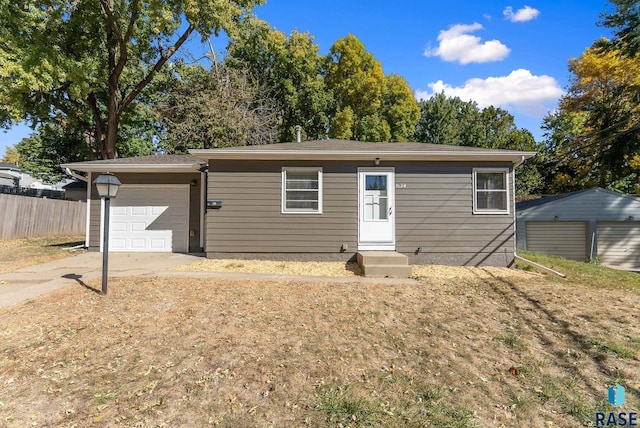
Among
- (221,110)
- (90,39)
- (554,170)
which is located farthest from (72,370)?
(554,170)

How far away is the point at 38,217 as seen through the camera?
1364 cm

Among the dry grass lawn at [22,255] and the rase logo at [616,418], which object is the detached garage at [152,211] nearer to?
the dry grass lawn at [22,255]

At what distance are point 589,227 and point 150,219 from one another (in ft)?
57.3

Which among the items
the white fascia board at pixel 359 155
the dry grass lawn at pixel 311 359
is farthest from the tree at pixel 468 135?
the dry grass lawn at pixel 311 359

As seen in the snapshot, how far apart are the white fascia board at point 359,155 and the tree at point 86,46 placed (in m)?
8.74

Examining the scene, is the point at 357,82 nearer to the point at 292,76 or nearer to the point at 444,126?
the point at 292,76

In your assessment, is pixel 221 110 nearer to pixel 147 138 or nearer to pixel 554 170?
pixel 147 138

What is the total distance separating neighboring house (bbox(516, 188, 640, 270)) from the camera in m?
13.7

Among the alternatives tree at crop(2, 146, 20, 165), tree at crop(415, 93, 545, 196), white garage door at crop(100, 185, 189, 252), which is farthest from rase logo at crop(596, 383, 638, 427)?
tree at crop(2, 146, 20, 165)

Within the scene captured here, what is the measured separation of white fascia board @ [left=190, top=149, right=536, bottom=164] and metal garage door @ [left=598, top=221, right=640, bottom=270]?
9663mm

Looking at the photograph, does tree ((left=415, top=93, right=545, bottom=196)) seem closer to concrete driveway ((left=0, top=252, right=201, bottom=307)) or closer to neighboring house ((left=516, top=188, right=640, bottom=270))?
neighboring house ((left=516, top=188, right=640, bottom=270))

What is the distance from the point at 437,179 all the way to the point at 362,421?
689cm

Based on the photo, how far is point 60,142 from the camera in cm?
2094

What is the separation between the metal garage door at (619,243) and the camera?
13734 millimetres
